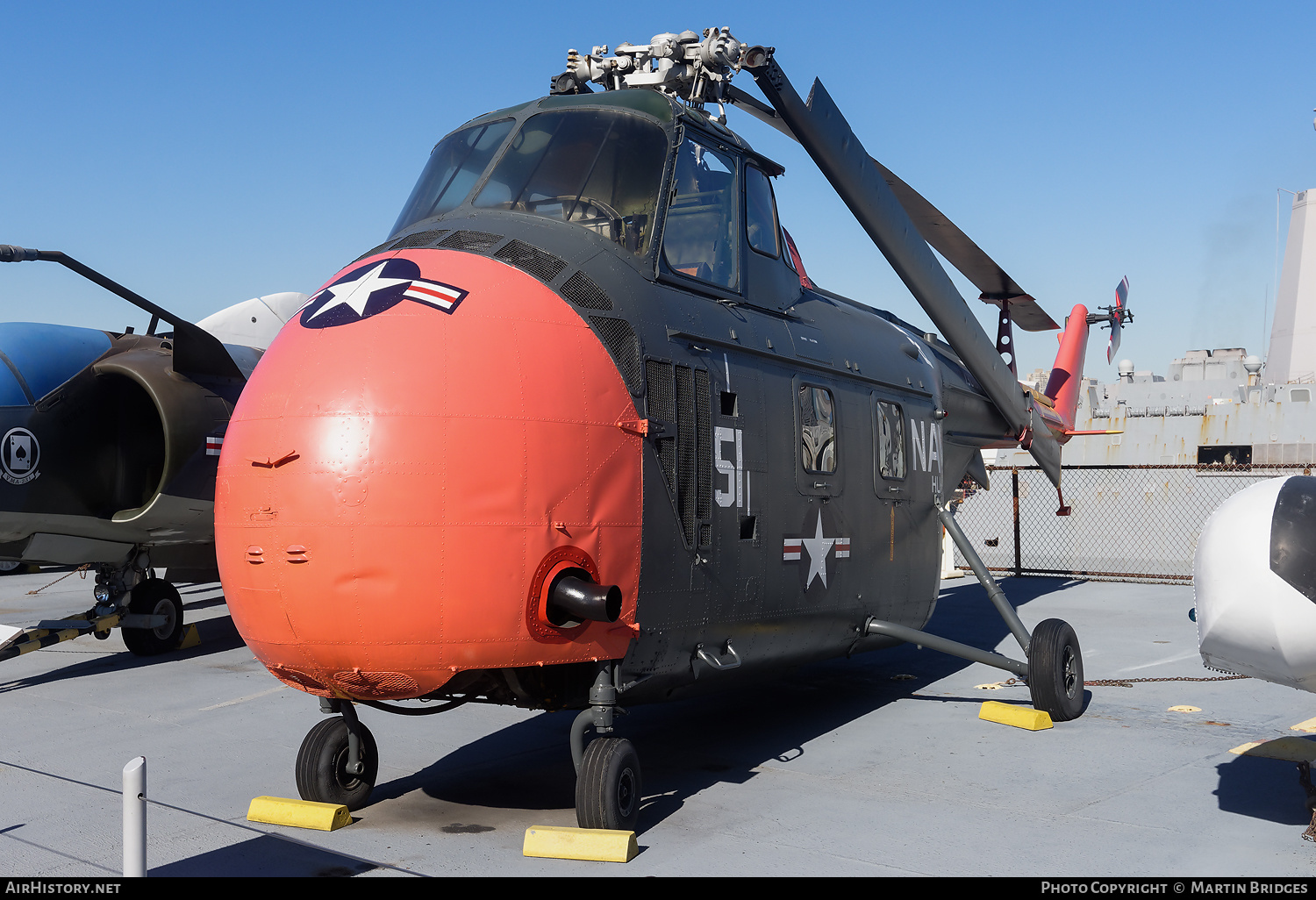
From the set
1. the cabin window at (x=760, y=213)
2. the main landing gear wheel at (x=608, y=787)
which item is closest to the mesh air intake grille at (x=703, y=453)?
the main landing gear wheel at (x=608, y=787)

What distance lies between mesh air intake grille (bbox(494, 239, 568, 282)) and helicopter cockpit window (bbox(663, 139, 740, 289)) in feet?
Answer: 2.82

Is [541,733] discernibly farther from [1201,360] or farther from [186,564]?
[1201,360]

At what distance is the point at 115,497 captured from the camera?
1166 cm

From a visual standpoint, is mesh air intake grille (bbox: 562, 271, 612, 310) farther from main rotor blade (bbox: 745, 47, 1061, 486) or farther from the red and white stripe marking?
main rotor blade (bbox: 745, 47, 1061, 486)

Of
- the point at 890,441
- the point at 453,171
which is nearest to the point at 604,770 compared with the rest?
the point at 453,171

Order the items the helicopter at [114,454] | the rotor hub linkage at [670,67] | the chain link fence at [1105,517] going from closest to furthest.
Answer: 1. the rotor hub linkage at [670,67]
2. the helicopter at [114,454]
3. the chain link fence at [1105,517]

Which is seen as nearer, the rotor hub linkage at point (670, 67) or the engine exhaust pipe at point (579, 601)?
the engine exhaust pipe at point (579, 601)

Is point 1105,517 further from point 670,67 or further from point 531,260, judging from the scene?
point 531,260

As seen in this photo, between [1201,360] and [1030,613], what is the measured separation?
3294 cm

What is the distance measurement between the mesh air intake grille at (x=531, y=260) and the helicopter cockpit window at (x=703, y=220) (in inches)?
33.8

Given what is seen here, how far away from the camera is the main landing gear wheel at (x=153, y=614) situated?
38.6 ft

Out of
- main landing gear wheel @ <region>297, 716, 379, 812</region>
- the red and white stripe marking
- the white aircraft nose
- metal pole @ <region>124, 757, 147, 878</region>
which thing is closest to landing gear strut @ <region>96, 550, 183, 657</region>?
main landing gear wheel @ <region>297, 716, 379, 812</region>

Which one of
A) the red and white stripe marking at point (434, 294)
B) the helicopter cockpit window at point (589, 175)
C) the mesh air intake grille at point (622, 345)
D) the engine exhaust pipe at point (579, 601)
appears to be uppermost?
the helicopter cockpit window at point (589, 175)

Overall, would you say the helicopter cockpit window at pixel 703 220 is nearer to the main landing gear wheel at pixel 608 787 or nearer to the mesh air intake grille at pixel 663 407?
the mesh air intake grille at pixel 663 407
